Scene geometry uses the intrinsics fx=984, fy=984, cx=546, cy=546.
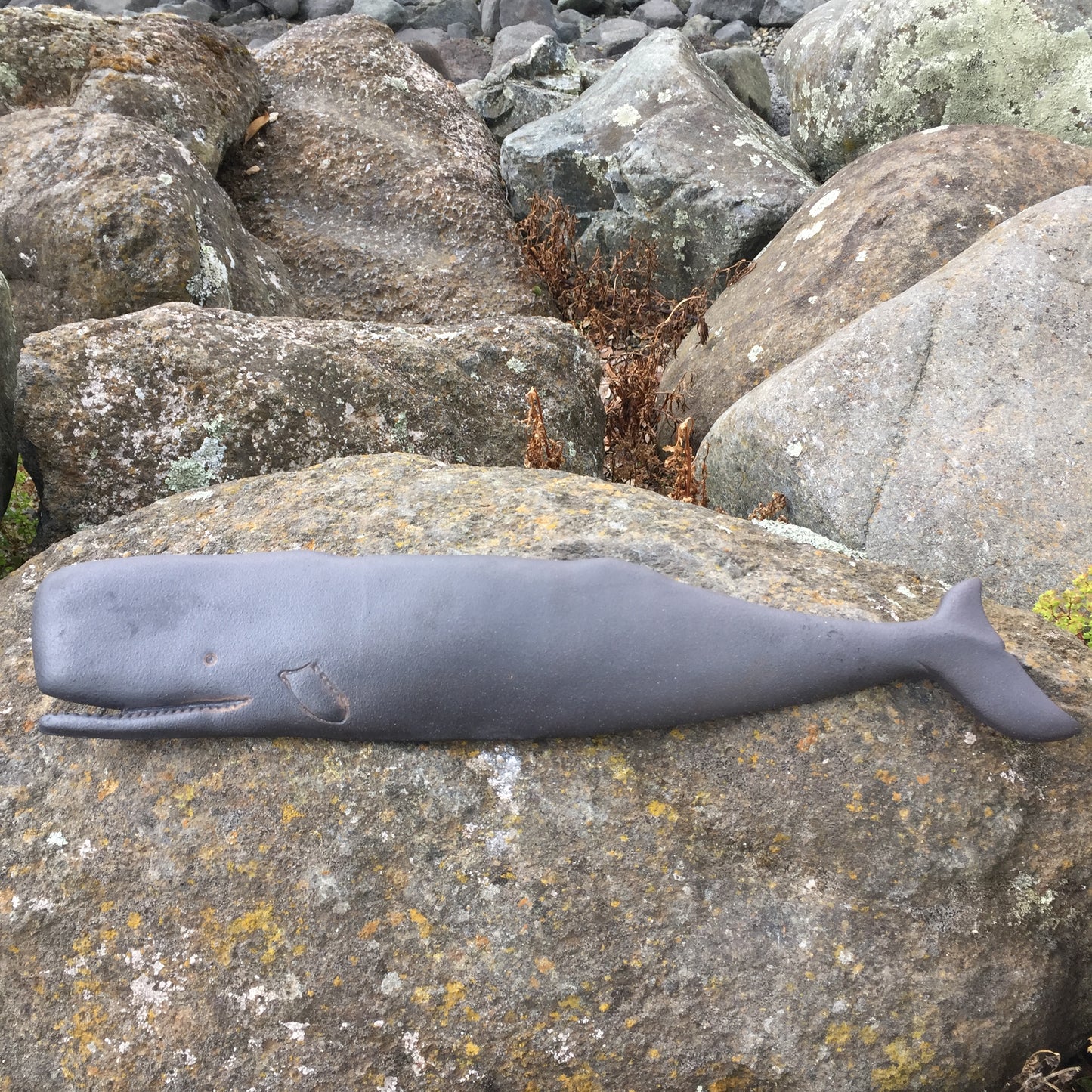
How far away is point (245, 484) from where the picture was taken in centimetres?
253

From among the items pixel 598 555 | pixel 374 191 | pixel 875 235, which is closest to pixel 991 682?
pixel 598 555

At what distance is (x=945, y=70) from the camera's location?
15.1 ft

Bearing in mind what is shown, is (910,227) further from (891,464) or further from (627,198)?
(627,198)

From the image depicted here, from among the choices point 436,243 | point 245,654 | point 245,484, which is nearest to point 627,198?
point 436,243

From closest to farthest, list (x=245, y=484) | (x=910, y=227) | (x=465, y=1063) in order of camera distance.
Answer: (x=465, y=1063) → (x=245, y=484) → (x=910, y=227)

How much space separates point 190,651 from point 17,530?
72.9 inches

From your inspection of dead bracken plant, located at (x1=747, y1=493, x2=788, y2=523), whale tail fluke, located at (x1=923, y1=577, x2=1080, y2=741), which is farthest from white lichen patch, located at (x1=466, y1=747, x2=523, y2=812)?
dead bracken plant, located at (x1=747, y1=493, x2=788, y2=523)

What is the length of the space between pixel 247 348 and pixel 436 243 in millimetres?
2762

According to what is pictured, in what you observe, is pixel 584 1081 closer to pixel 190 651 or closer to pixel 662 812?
pixel 662 812

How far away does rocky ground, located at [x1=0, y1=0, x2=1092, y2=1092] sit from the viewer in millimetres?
1824

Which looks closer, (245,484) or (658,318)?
(245,484)

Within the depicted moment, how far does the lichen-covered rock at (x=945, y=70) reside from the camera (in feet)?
14.4

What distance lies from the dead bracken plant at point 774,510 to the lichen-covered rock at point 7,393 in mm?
2203

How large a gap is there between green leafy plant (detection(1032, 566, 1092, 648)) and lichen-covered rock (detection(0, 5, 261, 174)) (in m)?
4.24
